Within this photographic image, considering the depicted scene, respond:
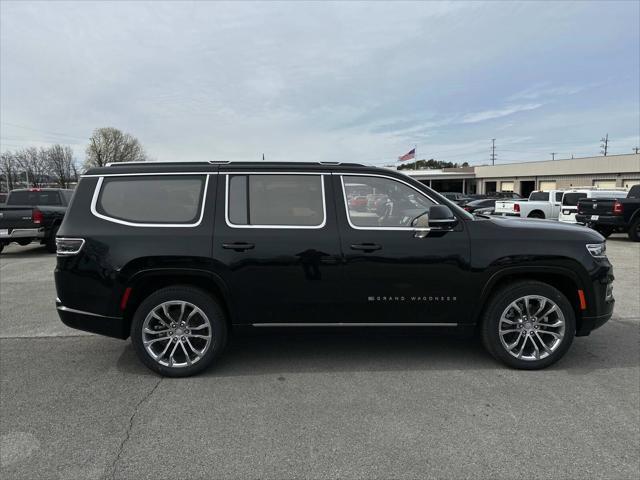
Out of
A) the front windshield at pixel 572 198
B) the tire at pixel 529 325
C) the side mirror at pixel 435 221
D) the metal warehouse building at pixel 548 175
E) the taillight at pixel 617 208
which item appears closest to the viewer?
the side mirror at pixel 435 221

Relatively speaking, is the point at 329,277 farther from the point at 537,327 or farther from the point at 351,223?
the point at 537,327

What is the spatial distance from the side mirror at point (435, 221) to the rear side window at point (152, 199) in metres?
2.02

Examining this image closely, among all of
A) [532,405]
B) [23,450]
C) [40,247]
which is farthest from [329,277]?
[40,247]

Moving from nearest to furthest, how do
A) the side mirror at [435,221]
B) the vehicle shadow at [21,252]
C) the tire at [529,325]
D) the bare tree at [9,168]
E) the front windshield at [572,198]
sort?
the side mirror at [435,221]
the tire at [529,325]
the vehicle shadow at [21,252]
the front windshield at [572,198]
the bare tree at [9,168]

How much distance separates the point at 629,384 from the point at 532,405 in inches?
42.9

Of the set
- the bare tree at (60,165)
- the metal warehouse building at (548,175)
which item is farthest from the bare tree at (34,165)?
the metal warehouse building at (548,175)

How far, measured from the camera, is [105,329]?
376 centimetres

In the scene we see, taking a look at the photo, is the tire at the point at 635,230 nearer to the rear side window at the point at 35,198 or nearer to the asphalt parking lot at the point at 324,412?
the asphalt parking lot at the point at 324,412

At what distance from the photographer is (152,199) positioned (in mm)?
3818

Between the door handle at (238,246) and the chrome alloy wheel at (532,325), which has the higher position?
the door handle at (238,246)

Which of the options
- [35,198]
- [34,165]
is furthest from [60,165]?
[35,198]

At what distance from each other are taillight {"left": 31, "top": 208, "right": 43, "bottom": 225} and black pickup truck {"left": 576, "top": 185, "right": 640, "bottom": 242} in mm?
16769

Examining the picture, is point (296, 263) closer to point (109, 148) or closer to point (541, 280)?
point (541, 280)

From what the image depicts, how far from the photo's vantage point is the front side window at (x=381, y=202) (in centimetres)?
383
